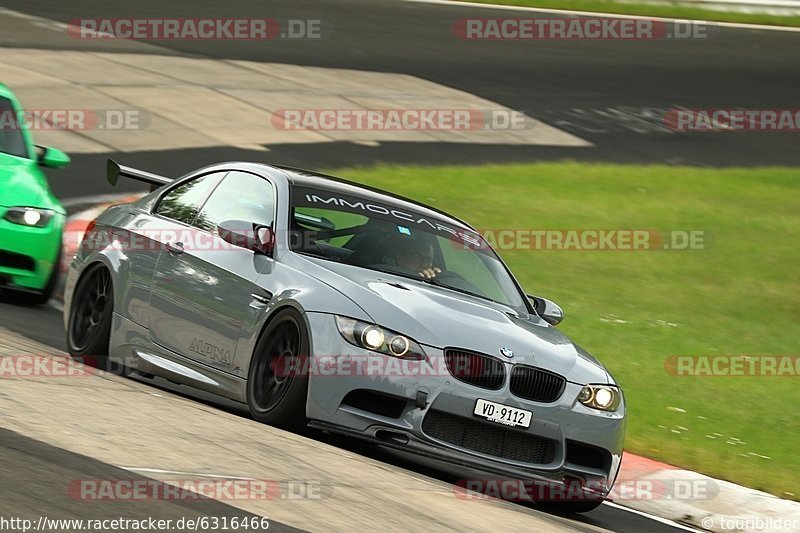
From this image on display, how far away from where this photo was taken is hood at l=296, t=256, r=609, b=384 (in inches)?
302

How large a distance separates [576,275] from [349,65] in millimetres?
10940

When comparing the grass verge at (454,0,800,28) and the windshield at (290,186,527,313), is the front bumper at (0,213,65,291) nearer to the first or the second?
the windshield at (290,186,527,313)

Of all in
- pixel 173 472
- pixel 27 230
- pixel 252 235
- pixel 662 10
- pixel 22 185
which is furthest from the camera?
pixel 662 10

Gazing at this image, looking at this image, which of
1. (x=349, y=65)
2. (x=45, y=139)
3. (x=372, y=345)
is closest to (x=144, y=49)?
(x=349, y=65)

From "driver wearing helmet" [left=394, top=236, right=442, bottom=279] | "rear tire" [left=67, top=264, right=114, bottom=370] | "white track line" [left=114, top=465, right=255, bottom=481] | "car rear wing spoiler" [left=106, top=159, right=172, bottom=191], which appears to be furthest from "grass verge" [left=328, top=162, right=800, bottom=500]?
"white track line" [left=114, top=465, right=255, bottom=481]

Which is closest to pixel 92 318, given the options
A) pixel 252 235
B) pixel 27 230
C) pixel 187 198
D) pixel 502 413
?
pixel 187 198

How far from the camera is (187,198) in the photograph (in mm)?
9570

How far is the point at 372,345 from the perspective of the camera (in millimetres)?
7543

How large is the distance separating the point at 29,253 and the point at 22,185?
1.85ft

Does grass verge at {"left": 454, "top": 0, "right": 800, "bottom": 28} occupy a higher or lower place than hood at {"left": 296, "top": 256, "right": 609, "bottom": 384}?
lower

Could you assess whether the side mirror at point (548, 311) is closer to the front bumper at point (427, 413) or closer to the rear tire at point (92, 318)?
the front bumper at point (427, 413)

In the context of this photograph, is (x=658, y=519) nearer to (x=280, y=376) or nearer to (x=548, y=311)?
(x=548, y=311)

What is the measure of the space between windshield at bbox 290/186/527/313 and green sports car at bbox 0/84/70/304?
350cm

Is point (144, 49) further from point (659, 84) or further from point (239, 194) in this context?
point (239, 194)
